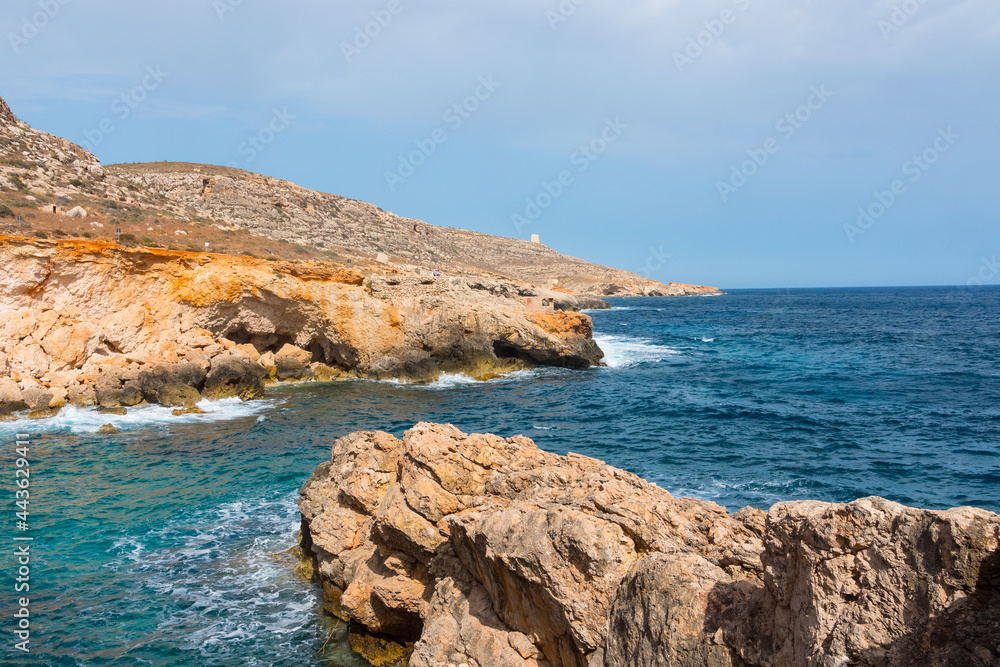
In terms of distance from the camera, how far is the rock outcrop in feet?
11.6

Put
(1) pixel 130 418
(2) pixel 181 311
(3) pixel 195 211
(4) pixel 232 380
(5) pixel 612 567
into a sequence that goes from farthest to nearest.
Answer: (3) pixel 195 211 → (2) pixel 181 311 → (4) pixel 232 380 → (1) pixel 130 418 → (5) pixel 612 567

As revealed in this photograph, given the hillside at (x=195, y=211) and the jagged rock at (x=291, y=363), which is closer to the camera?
the jagged rock at (x=291, y=363)

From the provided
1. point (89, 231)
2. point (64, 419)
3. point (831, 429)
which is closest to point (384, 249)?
point (89, 231)

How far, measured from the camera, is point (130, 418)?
20703 millimetres

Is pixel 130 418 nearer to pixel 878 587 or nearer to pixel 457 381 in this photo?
pixel 457 381

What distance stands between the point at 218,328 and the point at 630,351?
92.4ft

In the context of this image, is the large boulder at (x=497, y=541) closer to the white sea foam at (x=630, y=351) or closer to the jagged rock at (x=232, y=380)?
the jagged rock at (x=232, y=380)

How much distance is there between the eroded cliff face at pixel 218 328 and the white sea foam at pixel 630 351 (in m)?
2.65

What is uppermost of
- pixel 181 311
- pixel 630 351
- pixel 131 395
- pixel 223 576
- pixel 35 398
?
pixel 181 311

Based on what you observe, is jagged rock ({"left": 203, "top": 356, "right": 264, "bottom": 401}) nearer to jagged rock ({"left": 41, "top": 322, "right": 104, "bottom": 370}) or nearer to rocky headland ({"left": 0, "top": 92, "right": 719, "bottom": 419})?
rocky headland ({"left": 0, "top": 92, "right": 719, "bottom": 419})

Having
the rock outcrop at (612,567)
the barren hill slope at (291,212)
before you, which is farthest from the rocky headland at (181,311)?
the rock outcrop at (612,567)

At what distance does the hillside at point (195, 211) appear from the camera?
1299 inches

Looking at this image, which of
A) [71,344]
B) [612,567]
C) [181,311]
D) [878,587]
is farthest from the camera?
[181,311]

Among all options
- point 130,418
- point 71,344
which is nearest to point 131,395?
point 130,418
